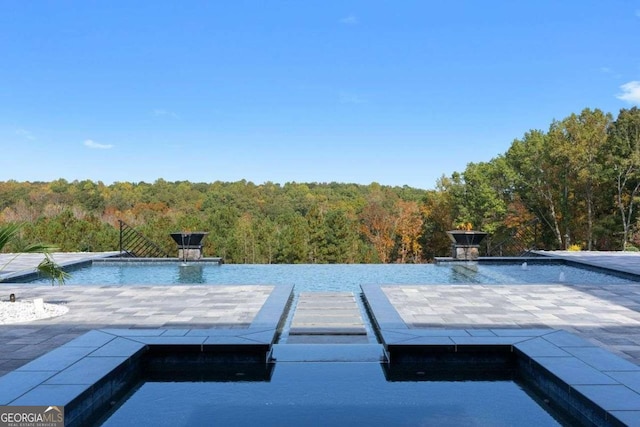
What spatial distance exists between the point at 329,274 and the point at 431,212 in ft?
75.1

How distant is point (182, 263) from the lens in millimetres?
13195

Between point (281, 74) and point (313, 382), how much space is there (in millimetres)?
23207

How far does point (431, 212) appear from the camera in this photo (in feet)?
109


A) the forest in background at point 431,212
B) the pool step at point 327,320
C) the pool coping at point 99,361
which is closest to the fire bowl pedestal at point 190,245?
the pool step at point 327,320

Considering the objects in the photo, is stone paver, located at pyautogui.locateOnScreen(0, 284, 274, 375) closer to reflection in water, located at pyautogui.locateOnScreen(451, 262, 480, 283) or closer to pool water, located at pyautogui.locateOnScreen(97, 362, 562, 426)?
pool water, located at pyautogui.locateOnScreen(97, 362, 562, 426)

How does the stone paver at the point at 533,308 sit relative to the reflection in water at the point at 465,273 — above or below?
below

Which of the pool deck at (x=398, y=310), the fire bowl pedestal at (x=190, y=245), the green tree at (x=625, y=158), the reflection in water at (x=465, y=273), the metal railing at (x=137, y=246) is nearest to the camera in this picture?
the pool deck at (x=398, y=310)

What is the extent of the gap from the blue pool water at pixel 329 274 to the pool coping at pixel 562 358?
14.5 ft

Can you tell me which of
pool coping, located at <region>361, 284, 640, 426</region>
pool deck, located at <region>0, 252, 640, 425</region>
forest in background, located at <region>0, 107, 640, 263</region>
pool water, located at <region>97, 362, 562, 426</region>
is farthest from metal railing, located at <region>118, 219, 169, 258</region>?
pool water, located at <region>97, 362, 562, 426</region>

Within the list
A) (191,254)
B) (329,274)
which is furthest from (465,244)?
(191,254)

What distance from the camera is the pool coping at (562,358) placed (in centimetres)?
339

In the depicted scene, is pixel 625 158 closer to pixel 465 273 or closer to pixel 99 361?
pixel 465 273

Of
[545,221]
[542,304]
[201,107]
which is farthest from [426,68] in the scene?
[542,304]

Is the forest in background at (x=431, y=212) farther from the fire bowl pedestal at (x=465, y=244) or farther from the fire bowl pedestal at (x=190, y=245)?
the fire bowl pedestal at (x=190, y=245)
